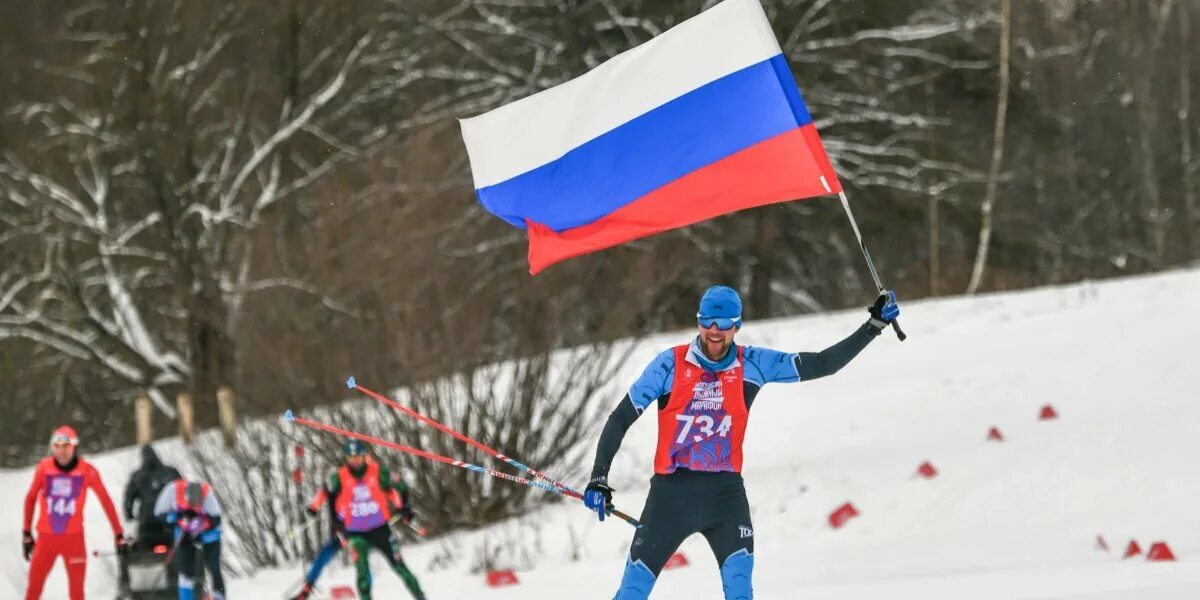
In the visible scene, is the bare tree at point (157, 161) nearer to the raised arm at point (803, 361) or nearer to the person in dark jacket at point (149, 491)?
the person in dark jacket at point (149, 491)

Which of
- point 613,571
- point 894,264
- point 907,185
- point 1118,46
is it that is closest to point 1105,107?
point 1118,46

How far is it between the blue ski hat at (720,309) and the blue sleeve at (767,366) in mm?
229

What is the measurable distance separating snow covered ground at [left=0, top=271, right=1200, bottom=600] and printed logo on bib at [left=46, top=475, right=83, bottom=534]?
2.17m

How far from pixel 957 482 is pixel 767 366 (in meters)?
7.22

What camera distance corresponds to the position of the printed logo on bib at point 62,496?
42.3 feet

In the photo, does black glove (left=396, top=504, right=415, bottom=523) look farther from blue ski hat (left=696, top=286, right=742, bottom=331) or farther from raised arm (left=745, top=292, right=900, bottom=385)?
blue ski hat (left=696, top=286, right=742, bottom=331)

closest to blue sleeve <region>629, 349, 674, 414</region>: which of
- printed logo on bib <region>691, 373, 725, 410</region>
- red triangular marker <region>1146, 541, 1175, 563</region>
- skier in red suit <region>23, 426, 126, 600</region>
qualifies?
printed logo on bib <region>691, 373, 725, 410</region>

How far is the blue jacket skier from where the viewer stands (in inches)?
296

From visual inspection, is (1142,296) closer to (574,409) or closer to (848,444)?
(848,444)

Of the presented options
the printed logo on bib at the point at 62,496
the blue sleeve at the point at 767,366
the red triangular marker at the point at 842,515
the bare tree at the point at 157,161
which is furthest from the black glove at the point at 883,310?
the bare tree at the point at 157,161

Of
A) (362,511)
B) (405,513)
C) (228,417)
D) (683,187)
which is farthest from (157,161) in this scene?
(683,187)

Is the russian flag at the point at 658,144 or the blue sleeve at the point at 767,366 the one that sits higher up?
the russian flag at the point at 658,144

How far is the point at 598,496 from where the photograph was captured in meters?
7.41

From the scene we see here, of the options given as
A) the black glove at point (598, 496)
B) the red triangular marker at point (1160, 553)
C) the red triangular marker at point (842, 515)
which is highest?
the red triangular marker at point (842, 515)
